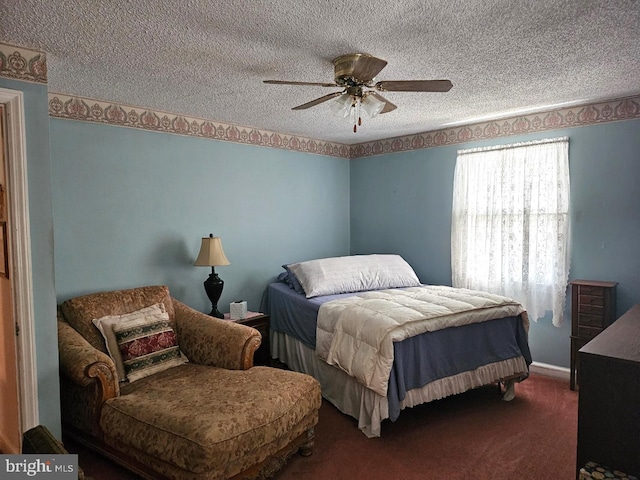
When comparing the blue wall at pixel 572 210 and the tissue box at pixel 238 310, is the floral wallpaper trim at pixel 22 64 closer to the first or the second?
the tissue box at pixel 238 310

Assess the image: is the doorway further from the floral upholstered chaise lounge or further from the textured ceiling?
the textured ceiling

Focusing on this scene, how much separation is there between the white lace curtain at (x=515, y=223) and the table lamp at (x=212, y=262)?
2309mm

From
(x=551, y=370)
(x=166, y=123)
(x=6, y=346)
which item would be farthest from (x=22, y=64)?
(x=551, y=370)

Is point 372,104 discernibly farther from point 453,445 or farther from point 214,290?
point 453,445

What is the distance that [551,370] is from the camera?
3652 millimetres

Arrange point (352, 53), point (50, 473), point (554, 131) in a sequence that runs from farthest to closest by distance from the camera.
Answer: point (554, 131)
point (352, 53)
point (50, 473)

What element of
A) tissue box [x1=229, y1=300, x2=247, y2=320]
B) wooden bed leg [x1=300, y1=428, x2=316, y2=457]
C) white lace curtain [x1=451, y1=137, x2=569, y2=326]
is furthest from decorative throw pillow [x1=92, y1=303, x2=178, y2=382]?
white lace curtain [x1=451, y1=137, x2=569, y2=326]

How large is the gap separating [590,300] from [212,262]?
303cm

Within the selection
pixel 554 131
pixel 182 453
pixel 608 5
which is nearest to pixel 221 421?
pixel 182 453

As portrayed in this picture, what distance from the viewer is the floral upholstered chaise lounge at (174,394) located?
1.97 metres

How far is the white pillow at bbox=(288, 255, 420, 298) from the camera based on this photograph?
3.77 meters

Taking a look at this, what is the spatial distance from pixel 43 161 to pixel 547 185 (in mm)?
3731

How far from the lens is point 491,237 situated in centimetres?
392

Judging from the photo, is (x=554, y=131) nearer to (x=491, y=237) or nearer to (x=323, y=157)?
(x=491, y=237)
